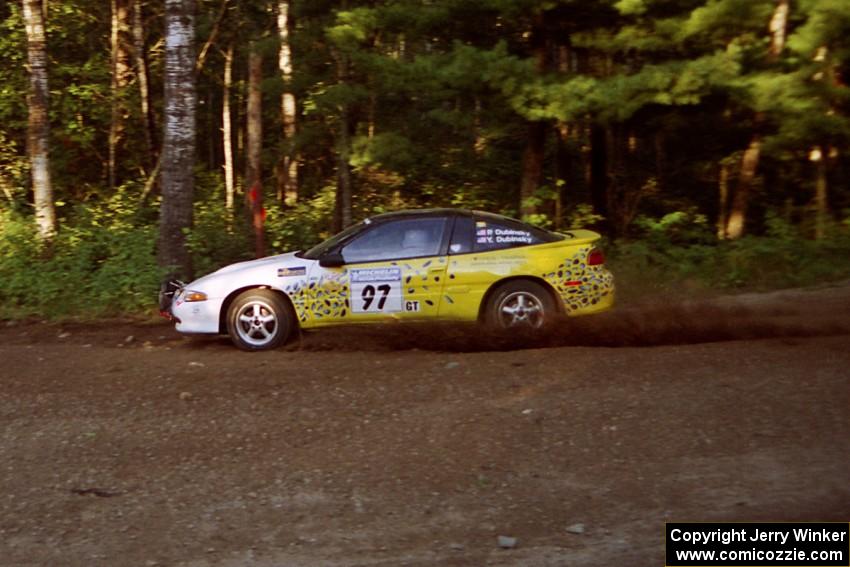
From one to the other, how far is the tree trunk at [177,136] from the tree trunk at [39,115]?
3025mm

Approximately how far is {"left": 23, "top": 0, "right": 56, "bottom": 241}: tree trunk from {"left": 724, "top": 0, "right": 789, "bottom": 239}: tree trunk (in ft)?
39.8

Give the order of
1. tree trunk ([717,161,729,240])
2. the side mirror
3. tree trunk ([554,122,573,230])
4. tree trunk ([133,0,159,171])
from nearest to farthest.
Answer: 1. the side mirror
2. tree trunk ([554,122,573,230])
3. tree trunk ([717,161,729,240])
4. tree trunk ([133,0,159,171])

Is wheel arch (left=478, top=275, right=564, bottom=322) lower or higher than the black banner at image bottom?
→ higher

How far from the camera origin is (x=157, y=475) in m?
6.07

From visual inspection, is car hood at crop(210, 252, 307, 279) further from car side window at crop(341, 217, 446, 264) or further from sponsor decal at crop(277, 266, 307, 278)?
car side window at crop(341, 217, 446, 264)

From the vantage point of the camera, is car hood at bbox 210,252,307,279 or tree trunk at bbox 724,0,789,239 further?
tree trunk at bbox 724,0,789,239

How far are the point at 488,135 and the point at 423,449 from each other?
11367mm

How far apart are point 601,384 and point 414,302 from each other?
2.84 meters

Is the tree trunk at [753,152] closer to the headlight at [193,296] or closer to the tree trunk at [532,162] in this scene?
the tree trunk at [532,162]

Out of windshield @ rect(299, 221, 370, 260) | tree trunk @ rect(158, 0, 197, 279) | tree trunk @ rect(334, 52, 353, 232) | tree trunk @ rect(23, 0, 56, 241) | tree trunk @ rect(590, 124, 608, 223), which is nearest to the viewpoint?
windshield @ rect(299, 221, 370, 260)

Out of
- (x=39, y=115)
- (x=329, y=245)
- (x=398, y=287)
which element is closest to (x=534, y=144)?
(x=329, y=245)

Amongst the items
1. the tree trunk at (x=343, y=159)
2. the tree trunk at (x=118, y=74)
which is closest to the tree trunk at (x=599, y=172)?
the tree trunk at (x=343, y=159)

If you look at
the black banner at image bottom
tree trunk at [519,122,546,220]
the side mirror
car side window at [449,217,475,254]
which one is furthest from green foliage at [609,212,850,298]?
the black banner at image bottom

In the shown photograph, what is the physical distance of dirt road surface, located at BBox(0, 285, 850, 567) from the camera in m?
5.18
